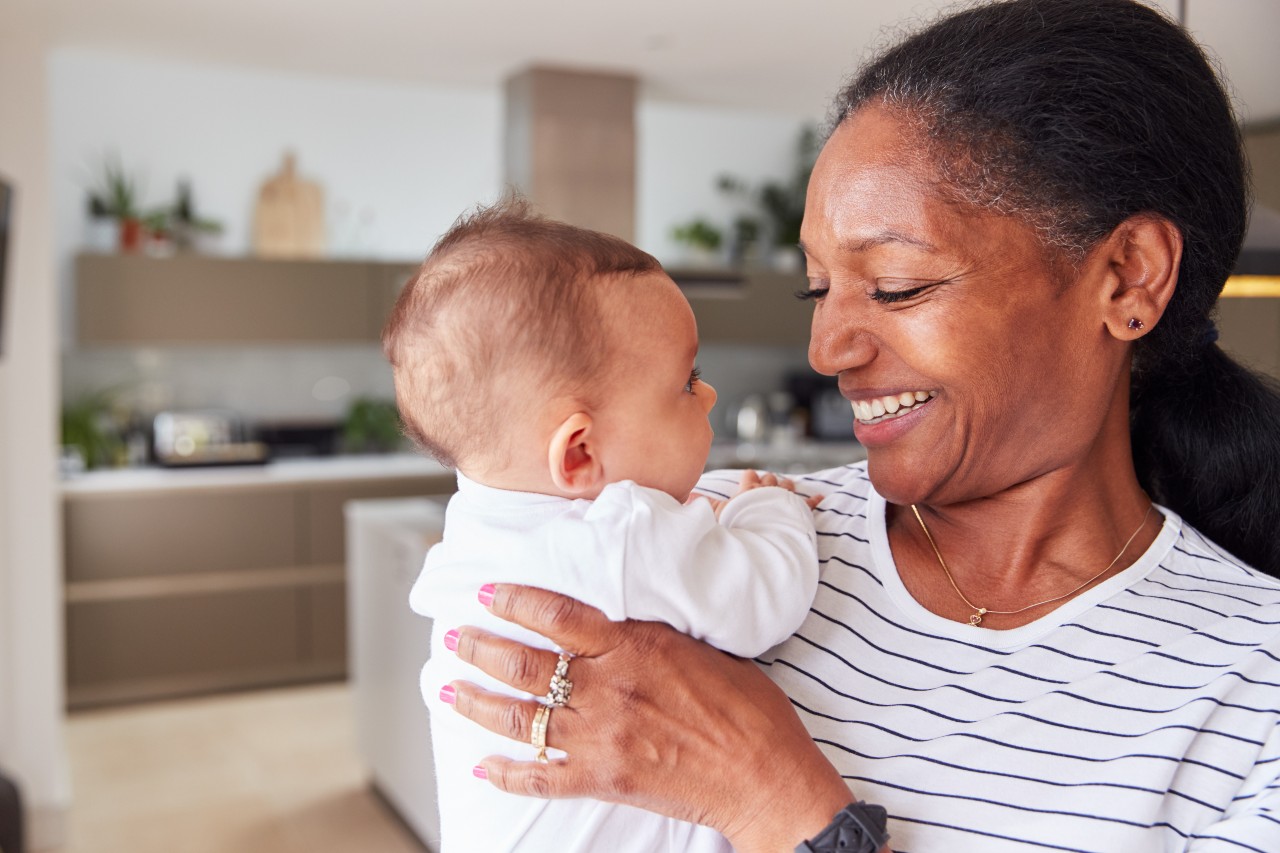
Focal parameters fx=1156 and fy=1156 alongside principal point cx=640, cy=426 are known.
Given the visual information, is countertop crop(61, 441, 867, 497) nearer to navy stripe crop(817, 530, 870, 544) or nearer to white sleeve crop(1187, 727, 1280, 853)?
navy stripe crop(817, 530, 870, 544)

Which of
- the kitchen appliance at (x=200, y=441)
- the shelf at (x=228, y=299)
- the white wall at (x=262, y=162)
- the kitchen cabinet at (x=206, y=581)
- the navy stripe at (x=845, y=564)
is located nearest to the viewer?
the navy stripe at (x=845, y=564)

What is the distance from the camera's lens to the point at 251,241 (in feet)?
19.1

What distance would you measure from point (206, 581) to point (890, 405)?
4698 mm

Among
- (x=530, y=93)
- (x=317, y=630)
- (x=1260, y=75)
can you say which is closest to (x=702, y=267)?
(x=530, y=93)

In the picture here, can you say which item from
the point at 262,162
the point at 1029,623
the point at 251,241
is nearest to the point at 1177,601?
the point at 1029,623

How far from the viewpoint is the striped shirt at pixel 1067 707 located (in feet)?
3.06

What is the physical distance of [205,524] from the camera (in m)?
5.14

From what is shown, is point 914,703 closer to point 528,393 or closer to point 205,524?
point 528,393

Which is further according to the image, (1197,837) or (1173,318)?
(1173,318)

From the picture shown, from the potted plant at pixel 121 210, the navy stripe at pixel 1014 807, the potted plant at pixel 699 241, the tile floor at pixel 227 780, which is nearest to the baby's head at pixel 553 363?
the navy stripe at pixel 1014 807

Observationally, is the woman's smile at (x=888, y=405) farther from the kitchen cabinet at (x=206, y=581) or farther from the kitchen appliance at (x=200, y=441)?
the kitchen appliance at (x=200, y=441)

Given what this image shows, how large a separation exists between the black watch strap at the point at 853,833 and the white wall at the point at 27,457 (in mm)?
3627

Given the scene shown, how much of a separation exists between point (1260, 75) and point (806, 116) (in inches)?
207

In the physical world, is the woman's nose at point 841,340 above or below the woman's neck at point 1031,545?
above
